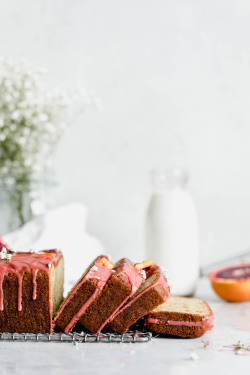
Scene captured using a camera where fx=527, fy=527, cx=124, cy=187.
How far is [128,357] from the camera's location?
1.35m

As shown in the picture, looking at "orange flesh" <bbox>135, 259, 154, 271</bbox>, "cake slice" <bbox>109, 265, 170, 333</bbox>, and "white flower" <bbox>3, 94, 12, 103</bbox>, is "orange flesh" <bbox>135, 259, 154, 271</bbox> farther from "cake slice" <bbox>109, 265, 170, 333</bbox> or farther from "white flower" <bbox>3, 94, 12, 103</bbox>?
"white flower" <bbox>3, 94, 12, 103</bbox>

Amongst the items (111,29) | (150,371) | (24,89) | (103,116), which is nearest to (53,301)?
(150,371)

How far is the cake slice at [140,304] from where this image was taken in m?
1.48

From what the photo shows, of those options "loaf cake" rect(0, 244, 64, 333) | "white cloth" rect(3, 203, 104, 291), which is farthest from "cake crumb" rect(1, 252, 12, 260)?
"white cloth" rect(3, 203, 104, 291)

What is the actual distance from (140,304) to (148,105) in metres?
1.41

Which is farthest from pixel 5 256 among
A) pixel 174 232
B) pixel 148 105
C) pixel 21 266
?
pixel 148 105

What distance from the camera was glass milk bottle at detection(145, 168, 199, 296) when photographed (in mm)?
2172

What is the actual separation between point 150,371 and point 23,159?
138 cm

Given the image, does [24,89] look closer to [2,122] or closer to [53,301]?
[2,122]

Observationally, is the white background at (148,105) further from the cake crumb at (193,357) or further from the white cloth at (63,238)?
the cake crumb at (193,357)

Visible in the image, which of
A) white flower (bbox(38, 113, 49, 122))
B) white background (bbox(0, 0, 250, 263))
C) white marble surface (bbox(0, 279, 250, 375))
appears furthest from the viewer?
white background (bbox(0, 0, 250, 263))

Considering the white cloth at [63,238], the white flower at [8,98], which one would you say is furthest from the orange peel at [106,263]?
the white flower at [8,98]

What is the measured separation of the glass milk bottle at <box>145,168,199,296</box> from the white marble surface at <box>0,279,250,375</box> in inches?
23.6

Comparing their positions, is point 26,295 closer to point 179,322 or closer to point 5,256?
point 5,256
